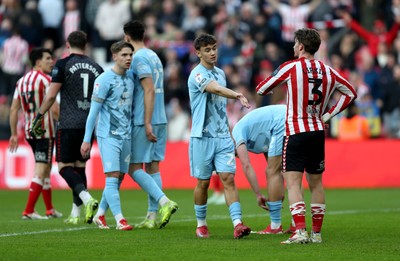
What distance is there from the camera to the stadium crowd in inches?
936

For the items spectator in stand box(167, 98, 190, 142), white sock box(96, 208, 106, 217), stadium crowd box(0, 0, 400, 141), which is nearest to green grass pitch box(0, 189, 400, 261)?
white sock box(96, 208, 106, 217)

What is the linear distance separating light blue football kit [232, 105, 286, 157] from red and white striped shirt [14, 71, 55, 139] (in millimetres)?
3712

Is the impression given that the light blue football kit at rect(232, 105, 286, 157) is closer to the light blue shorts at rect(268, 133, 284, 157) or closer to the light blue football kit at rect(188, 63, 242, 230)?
the light blue shorts at rect(268, 133, 284, 157)

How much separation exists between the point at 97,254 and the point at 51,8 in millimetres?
18876

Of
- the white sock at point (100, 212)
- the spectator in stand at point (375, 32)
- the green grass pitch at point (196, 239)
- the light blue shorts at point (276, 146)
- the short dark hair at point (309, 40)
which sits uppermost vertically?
the spectator in stand at point (375, 32)

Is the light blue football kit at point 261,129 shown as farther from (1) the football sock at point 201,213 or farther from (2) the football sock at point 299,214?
(2) the football sock at point 299,214

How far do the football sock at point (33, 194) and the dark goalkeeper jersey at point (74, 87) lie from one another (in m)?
1.68

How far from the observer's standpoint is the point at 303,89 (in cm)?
1083

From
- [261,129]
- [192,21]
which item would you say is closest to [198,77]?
[261,129]

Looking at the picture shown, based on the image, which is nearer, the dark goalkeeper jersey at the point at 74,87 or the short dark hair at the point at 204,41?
the short dark hair at the point at 204,41

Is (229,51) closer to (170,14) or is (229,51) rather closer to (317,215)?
(170,14)

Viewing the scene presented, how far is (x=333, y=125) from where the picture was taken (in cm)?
2350

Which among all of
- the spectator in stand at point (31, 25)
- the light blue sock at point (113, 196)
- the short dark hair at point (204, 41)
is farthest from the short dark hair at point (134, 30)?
the spectator in stand at point (31, 25)

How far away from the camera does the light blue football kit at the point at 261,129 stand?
12.4 m
